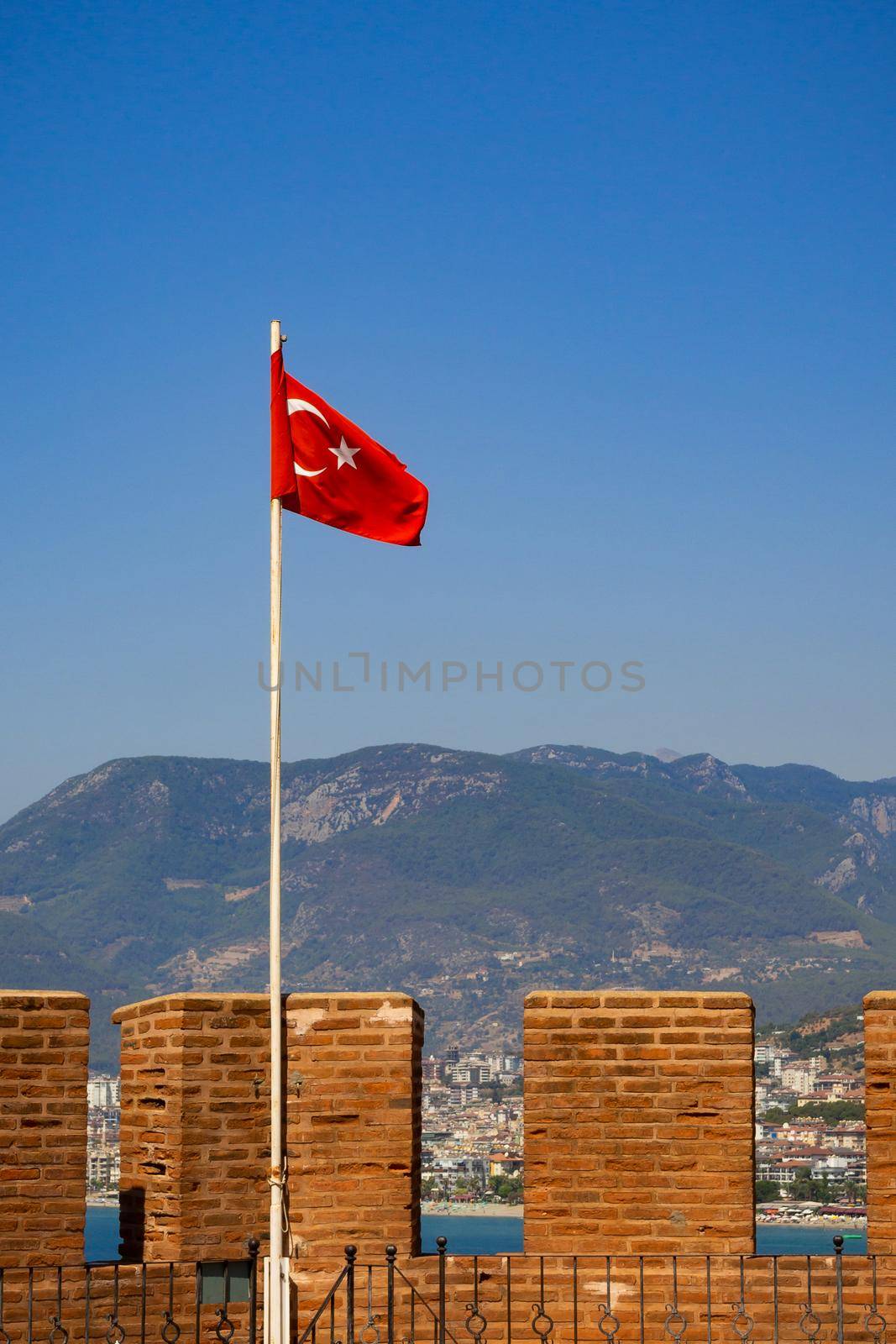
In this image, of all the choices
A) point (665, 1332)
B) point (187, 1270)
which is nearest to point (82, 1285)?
point (187, 1270)

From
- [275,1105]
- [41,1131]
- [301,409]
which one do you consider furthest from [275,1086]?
[301,409]

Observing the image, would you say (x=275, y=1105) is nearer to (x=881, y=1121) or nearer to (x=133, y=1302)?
(x=133, y=1302)

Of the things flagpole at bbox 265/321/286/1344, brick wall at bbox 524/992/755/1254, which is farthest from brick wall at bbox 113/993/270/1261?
brick wall at bbox 524/992/755/1254

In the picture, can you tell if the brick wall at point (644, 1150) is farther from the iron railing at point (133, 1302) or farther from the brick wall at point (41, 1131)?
the brick wall at point (41, 1131)

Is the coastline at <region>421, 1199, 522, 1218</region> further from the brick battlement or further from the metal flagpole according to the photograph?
the metal flagpole

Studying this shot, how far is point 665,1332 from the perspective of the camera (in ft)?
34.4

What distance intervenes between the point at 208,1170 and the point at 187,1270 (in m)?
0.57

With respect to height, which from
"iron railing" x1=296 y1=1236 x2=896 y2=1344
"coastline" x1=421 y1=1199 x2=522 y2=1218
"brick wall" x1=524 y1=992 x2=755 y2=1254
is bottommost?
"coastline" x1=421 y1=1199 x2=522 y2=1218

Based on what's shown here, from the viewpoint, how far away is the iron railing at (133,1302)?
10.1m

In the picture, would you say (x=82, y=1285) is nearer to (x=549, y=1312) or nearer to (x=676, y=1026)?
(x=549, y=1312)

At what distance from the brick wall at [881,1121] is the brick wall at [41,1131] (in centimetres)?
443

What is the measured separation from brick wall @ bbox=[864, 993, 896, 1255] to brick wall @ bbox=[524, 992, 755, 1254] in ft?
2.20

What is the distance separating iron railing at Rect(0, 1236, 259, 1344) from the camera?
10.1m

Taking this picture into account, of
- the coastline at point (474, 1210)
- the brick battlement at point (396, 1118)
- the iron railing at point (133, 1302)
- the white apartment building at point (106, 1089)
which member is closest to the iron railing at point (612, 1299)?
the brick battlement at point (396, 1118)
